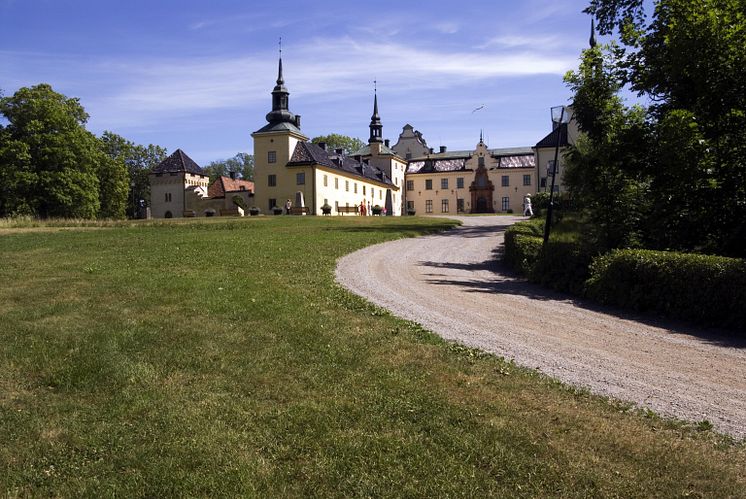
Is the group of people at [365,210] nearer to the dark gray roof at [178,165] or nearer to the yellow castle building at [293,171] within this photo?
the yellow castle building at [293,171]

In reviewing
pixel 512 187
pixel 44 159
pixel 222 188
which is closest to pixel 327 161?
pixel 222 188

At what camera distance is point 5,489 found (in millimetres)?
3912

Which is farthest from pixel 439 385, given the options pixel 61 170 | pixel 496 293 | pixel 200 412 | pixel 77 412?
pixel 61 170

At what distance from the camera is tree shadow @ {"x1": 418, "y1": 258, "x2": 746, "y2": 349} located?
28.9ft

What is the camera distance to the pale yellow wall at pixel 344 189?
191 ft

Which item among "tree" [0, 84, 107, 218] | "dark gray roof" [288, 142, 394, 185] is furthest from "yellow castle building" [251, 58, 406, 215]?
"tree" [0, 84, 107, 218]

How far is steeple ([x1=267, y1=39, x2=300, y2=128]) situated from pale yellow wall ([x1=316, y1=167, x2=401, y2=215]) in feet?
23.5

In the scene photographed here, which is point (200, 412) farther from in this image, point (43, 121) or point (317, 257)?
point (43, 121)

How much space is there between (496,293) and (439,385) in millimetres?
6667

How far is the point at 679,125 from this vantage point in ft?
37.7

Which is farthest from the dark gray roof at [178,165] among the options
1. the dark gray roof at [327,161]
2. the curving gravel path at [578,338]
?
the curving gravel path at [578,338]

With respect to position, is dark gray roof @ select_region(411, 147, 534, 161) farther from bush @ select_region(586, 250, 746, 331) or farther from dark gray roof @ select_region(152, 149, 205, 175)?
bush @ select_region(586, 250, 746, 331)

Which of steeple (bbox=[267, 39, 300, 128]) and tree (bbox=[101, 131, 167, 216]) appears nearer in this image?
steeple (bbox=[267, 39, 300, 128])

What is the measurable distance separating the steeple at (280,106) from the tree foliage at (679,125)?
4906 cm
